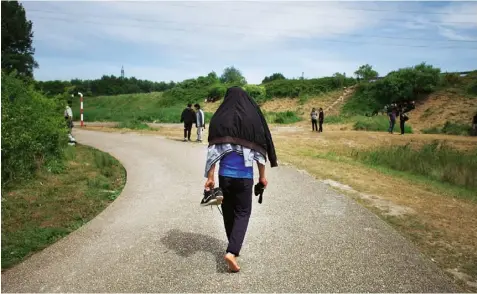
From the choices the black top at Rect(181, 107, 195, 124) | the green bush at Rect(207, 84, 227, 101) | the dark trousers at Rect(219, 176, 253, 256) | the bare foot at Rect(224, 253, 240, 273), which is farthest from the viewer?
the green bush at Rect(207, 84, 227, 101)

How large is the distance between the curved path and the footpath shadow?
0.04 feet

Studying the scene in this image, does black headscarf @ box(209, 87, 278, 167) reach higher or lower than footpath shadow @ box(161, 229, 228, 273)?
higher

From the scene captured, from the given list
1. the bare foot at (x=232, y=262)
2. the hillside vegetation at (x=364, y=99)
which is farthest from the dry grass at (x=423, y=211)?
the hillside vegetation at (x=364, y=99)

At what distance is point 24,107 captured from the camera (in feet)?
28.3

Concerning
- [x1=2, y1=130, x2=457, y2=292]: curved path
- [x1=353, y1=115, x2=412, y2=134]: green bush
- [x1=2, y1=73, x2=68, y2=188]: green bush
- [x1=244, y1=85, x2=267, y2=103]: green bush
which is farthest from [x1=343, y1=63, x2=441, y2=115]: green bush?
[x1=2, y1=130, x2=457, y2=292]: curved path

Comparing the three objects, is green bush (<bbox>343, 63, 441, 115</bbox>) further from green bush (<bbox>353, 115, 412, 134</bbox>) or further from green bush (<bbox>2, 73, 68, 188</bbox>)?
green bush (<bbox>2, 73, 68, 188</bbox>)

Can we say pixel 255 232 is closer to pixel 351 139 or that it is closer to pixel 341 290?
pixel 341 290

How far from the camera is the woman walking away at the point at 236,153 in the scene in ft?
12.9

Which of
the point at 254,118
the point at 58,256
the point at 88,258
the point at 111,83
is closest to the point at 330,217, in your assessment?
the point at 254,118

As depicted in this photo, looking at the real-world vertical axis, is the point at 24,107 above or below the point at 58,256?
above

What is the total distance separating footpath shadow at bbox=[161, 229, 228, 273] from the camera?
436cm

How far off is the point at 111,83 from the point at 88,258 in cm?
10549

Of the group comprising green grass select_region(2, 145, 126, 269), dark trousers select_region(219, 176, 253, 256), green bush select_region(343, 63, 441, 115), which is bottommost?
green grass select_region(2, 145, 126, 269)

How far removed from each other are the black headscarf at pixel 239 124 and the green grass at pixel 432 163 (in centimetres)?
911
